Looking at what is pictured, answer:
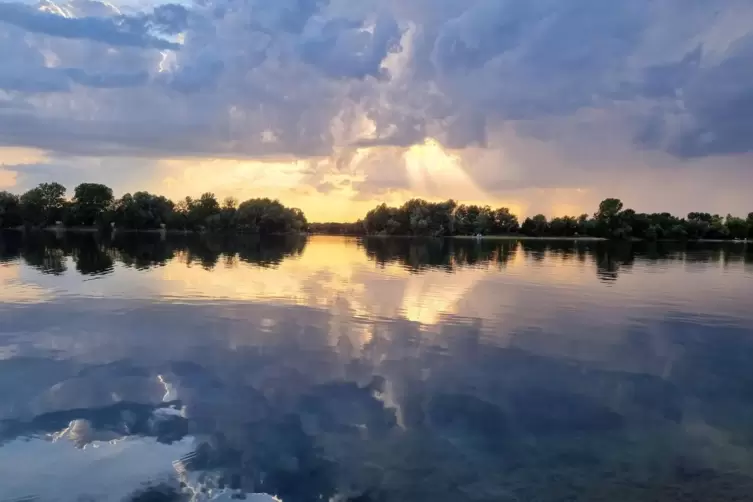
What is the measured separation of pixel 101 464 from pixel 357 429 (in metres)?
5.72

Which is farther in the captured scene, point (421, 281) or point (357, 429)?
point (421, 281)


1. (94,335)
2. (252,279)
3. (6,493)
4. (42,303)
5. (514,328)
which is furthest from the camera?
(252,279)

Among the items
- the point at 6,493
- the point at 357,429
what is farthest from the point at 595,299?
the point at 6,493

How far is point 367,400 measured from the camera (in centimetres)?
1684

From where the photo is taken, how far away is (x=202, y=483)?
460 inches

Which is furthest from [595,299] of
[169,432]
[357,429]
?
[169,432]

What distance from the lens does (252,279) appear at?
46.7 meters

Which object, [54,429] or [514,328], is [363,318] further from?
[54,429]

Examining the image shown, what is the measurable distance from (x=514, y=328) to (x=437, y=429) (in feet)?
47.1

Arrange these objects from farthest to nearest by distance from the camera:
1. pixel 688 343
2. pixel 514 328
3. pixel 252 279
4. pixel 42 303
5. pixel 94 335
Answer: pixel 252 279 → pixel 42 303 → pixel 514 328 → pixel 688 343 → pixel 94 335

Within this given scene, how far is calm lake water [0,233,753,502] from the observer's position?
12039mm

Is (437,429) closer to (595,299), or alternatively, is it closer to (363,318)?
(363,318)

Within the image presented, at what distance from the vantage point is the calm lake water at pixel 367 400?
12039 millimetres

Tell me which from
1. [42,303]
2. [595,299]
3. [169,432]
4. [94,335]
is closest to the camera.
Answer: [169,432]
